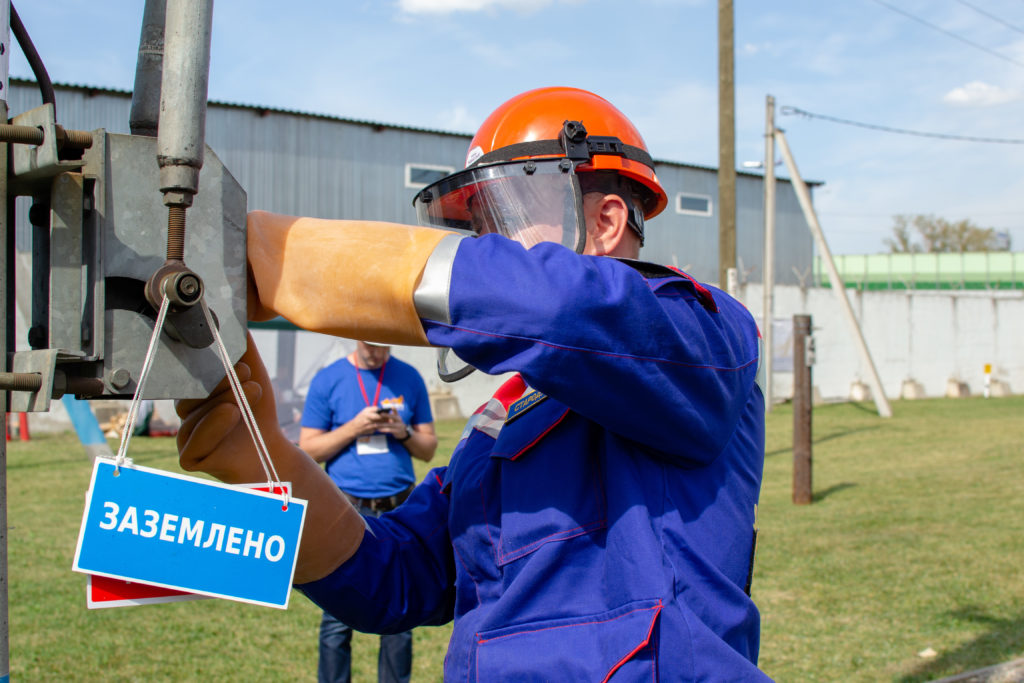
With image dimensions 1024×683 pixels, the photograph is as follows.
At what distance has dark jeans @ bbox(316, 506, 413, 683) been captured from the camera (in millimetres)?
4422

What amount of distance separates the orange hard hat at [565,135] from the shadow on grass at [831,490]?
29.0 feet

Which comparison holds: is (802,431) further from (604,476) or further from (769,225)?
(769,225)

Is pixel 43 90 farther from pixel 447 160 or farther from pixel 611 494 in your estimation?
pixel 447 160

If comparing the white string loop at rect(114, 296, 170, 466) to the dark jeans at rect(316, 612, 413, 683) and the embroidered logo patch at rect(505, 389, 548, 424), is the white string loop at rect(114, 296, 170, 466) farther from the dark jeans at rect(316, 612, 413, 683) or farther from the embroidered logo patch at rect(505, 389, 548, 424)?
the dark jeans at rect(316, 612, 413, 683)

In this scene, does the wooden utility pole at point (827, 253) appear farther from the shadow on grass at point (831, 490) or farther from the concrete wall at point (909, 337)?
the shadow on grass at point (831, 490)

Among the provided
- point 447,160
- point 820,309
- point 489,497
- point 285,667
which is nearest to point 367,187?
point 447,160

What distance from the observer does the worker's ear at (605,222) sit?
1.77 m

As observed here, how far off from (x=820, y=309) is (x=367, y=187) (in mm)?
13953

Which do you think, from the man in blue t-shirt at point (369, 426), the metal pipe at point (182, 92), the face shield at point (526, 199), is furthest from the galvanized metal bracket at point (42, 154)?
the man in blue t-shirt at point (369, 426)

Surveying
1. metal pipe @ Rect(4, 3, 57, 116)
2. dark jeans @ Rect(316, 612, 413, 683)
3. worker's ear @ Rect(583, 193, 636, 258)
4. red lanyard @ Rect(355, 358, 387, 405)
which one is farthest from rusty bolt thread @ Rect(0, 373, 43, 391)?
red lanyard @ Rect(355, 358, 387, 405)

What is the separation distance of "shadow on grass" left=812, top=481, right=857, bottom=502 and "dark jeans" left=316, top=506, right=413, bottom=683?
6641mm

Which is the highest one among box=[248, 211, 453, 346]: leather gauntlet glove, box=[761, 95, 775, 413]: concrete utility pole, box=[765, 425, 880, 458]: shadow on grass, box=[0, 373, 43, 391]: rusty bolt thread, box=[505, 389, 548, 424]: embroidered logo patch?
box=[761, 95, 775, 413]: concrete utility pole

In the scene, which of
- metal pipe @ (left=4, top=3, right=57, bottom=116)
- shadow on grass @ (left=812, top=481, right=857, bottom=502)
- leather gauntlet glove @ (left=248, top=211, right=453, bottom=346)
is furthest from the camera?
shadow on grass @ (left=812, top=481, right=857, bottom=502)

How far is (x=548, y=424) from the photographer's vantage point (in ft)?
4.98
